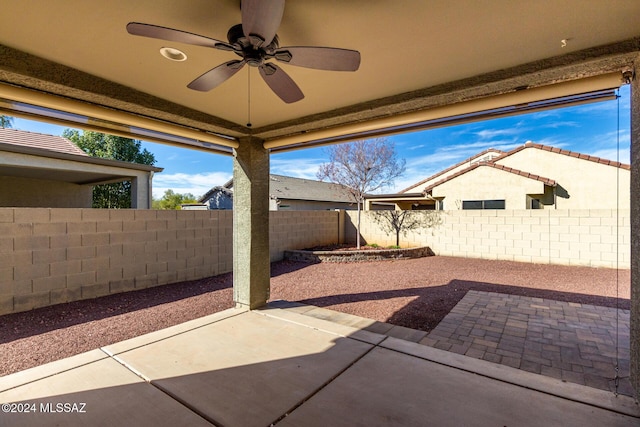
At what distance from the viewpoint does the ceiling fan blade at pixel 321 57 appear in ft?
6.22

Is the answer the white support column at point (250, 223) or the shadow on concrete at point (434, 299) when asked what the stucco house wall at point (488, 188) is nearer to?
the shadow on concrete at point (434, 299)

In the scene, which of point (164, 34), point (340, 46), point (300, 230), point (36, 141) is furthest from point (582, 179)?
point (36, 141)

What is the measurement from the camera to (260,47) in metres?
1.95

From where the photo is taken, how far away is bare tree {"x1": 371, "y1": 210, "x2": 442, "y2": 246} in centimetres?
969

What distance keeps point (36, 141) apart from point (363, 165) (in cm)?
974

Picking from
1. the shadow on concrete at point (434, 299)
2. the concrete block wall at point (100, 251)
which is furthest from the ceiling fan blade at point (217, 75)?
the concrete block wall at point (100, 251)

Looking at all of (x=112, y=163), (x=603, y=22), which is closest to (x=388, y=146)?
(x=112, y=163)

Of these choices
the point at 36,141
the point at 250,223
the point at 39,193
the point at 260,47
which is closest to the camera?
the point at 260,47

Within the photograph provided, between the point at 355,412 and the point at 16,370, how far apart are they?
10.1 ft

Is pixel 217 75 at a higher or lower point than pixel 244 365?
higher

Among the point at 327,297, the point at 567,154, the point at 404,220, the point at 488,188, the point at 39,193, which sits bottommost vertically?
the point at 327,297

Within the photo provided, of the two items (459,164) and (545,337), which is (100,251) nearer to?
(545,337)

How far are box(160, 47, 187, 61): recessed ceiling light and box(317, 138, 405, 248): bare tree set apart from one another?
29.7ft

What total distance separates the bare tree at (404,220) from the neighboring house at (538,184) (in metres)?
3.39
